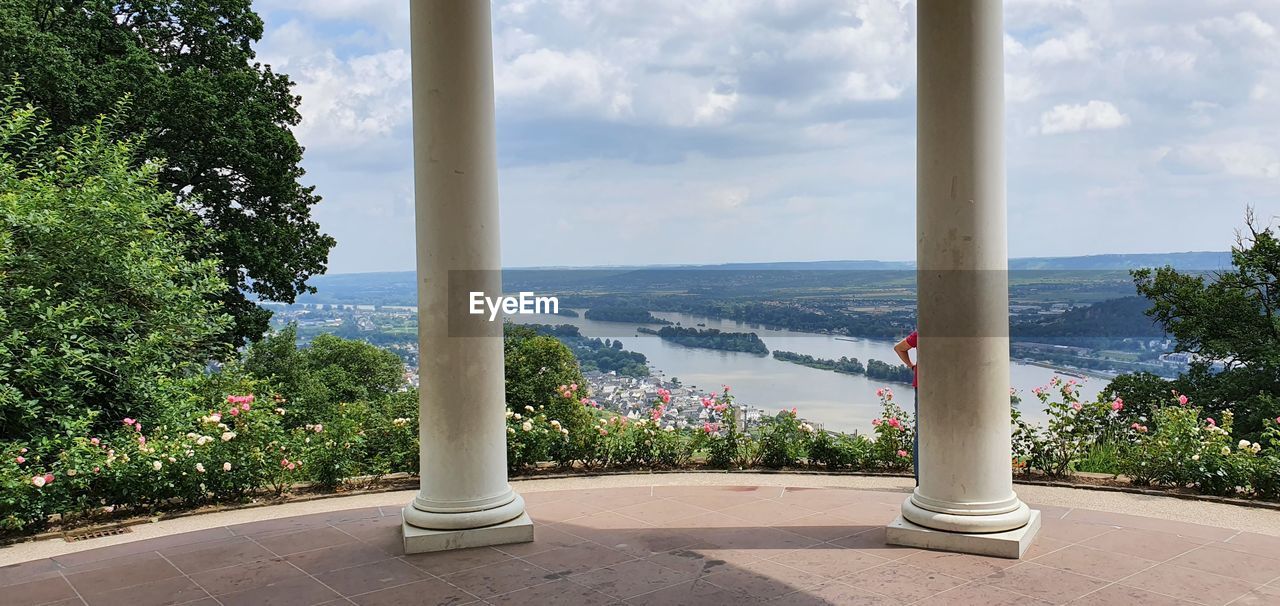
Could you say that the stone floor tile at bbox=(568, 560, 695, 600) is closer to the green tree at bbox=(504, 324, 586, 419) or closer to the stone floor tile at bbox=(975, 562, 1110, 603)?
the stone floor tile at bbox=(975, 562, 1110, 603)

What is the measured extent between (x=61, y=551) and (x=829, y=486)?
7838mm

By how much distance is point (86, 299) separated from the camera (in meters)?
10.2

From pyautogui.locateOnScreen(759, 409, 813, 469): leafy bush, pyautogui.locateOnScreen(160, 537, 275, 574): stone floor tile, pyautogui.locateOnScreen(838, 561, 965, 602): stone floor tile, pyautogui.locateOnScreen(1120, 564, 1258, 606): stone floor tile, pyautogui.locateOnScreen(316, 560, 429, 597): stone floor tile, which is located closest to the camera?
pyautogui.locateOnScreen(1120, 564, 1258, 606): stone floor tile

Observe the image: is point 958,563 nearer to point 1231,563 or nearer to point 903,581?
point 903,581

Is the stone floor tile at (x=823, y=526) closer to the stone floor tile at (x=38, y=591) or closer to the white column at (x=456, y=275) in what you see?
the white column at (x=456, y=275)

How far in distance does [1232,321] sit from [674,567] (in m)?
18.6

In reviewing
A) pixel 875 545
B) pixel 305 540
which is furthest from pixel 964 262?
pixel 305 540

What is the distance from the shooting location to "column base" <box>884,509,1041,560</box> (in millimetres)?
6359

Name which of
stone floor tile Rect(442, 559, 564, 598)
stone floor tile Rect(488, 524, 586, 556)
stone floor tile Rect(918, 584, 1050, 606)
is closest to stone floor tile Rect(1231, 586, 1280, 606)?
stone floor tile Rect(918, 584, 1050, 606)

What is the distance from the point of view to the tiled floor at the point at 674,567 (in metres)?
5.69

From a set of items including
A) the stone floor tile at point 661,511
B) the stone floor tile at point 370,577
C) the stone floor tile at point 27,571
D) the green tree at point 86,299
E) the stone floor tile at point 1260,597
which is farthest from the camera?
the green tree at point 86,299

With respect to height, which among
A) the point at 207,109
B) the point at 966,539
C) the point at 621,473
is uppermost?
the point at 207,109

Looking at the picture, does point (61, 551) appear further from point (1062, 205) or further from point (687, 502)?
point (1062, 205)

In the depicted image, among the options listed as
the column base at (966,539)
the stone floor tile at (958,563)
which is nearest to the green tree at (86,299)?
the column base at (966,539)
